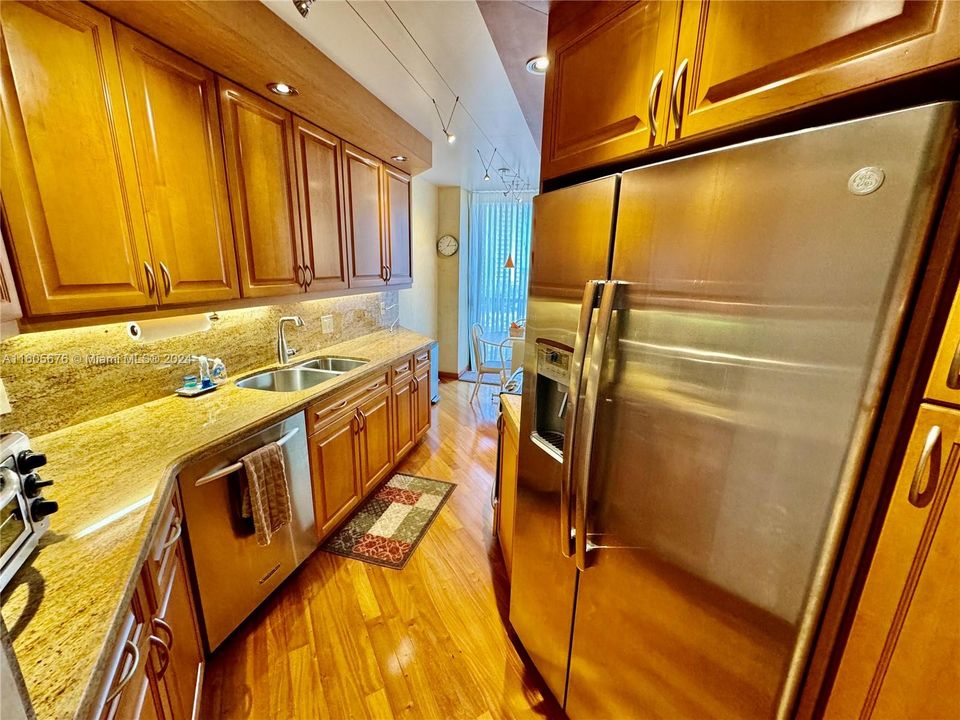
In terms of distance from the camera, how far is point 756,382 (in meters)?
0.72

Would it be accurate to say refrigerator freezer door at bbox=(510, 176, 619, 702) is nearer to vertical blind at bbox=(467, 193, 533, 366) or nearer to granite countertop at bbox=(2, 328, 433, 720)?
granite countertop at bbox=(2, 328, 433, 720)

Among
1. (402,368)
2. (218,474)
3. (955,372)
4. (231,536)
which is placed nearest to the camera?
(955,372)

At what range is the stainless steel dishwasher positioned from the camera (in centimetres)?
138

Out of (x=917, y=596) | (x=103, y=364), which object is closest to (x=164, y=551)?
(x=103, y=364)

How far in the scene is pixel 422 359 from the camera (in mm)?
3209

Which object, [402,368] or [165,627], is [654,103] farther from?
[402,368]

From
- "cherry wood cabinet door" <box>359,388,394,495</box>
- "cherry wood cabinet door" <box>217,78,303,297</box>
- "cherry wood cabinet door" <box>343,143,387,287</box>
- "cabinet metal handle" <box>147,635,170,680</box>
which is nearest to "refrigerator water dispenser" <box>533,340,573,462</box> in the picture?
"cabinet metal handle" <box>147,635,170,680</box>

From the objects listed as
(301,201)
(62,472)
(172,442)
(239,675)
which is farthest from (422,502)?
(301,201)

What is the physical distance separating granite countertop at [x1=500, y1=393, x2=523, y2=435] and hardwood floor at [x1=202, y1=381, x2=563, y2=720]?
0.93 m

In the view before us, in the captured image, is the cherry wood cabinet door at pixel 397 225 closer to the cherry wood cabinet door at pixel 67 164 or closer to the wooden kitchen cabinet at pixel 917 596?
the cherry wood cabinet door at pixel 67 164

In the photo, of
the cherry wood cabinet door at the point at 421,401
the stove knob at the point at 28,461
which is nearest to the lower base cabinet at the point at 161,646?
the stove knob at the point at 28,461

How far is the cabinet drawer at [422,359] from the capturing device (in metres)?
3.11

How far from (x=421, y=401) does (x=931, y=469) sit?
2971 mm

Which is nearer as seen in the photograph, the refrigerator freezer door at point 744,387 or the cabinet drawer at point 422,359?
the refrigerator freezer door at point 744,387
